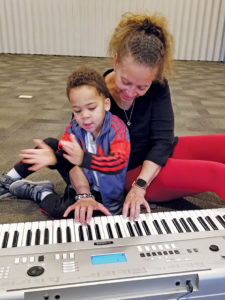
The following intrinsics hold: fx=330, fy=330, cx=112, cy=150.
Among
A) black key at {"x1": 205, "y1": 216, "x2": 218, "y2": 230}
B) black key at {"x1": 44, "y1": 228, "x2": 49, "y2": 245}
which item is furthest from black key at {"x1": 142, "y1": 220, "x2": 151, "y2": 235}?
black key at {"x1": 44, "y1": 228, "x2": 49, "y2": 245}

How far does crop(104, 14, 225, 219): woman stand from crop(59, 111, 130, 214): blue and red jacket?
0.10 meters

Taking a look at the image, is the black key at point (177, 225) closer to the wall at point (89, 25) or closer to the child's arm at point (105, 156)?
the child's arm at point (105, 156)

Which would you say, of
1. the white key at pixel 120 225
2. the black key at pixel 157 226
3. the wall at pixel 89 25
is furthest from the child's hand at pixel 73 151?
the wall at pixel 89 25

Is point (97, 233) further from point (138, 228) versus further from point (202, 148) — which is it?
point (202, 148)

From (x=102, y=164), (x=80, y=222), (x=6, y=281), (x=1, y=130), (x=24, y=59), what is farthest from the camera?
(x=24, y=59)

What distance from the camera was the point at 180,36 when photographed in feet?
28.8

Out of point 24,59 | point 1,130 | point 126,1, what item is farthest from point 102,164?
point 126,1

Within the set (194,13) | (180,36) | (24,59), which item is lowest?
(24,59)

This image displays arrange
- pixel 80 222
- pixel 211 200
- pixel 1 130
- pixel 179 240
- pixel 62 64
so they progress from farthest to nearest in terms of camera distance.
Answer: pixel 62 64, pixel 1 130, pixel 211 200, pixel 80 222, pixel 179 240

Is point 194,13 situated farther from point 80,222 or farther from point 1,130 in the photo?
point 80,222

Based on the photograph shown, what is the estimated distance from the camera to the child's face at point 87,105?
1.31 metres

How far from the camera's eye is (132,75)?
1363 mm

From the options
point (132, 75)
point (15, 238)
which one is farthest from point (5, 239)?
point (132, 75)

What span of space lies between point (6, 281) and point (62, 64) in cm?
720
